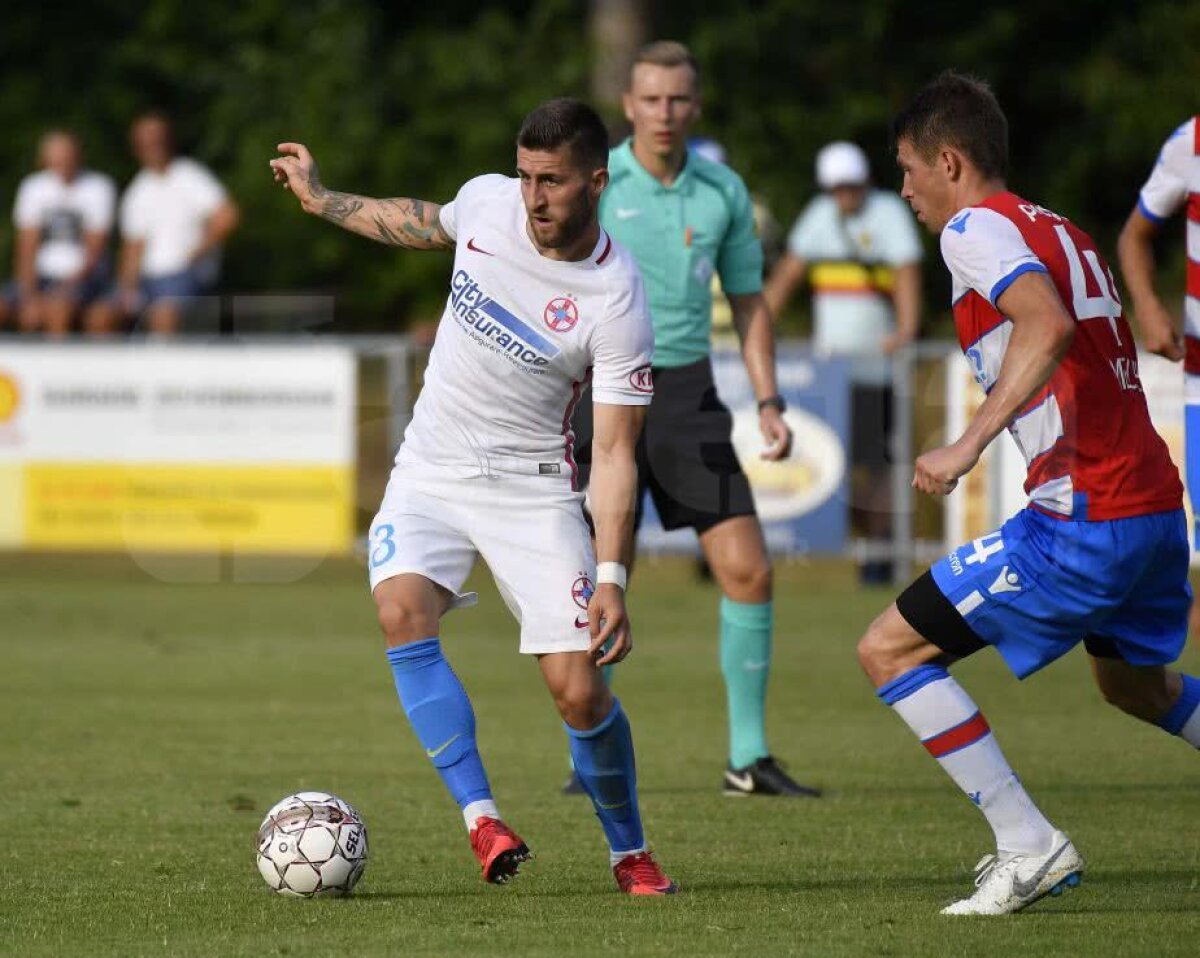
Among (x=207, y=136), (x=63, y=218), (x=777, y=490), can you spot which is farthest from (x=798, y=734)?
(x=207, y=136)

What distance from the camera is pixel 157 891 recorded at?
6145mm

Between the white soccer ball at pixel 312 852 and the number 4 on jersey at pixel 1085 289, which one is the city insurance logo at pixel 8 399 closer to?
the white soccer ball at pixel 312 852

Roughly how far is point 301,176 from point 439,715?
160 cm

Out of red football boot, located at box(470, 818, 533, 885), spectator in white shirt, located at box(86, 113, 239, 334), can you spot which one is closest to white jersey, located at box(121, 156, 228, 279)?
spectator in white shirt, located at box(86, 113, 239, 334)

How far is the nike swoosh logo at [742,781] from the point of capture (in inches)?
317

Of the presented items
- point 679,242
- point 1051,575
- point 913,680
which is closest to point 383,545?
point 913,680

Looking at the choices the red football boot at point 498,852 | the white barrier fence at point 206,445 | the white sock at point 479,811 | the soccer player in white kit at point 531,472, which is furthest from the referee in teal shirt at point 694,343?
the white barrier fence at point 206,445

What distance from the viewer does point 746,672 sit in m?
8.34

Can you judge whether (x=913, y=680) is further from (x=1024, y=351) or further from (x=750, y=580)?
(x=750, y=580)

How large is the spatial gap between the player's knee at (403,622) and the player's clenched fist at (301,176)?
1.21 meters

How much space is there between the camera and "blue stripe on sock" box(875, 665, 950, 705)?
19.1ft

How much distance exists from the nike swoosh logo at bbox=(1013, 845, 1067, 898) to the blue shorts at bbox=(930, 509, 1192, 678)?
0.47 meters

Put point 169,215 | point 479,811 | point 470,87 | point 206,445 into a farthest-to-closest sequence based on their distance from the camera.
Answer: point 470,87, point 169,215, point 206,445, point 479,811

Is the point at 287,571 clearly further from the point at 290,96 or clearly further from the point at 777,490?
the point at 290,96
